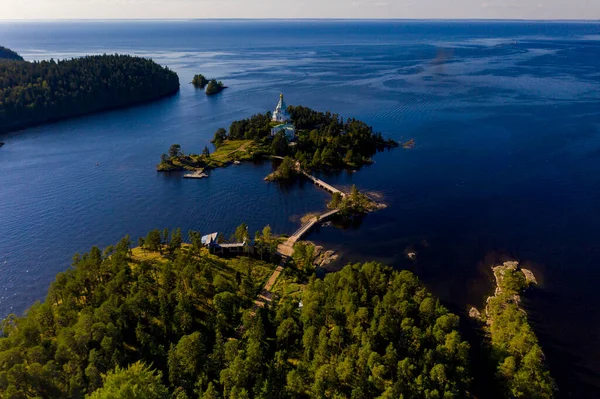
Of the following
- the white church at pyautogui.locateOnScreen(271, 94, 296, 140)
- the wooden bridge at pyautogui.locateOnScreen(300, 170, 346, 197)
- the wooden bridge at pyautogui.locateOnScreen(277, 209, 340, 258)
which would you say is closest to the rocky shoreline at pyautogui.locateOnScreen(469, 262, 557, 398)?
the wooden bridge at pyautogui.locateOnScreen(277, 209, 340, 258)

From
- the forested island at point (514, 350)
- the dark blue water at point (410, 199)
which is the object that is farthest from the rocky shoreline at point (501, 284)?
the dark blue water at point (410, 199)

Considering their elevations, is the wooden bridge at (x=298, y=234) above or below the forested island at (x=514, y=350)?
above

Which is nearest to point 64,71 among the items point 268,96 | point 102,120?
point 102,120

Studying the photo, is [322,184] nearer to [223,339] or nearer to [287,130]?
[287,130]

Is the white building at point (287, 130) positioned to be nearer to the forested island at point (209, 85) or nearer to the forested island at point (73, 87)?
the forested island at point (209, 85)

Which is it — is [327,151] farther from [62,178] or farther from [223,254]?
[62,178]

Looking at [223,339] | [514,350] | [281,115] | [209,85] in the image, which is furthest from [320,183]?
[209,85]
